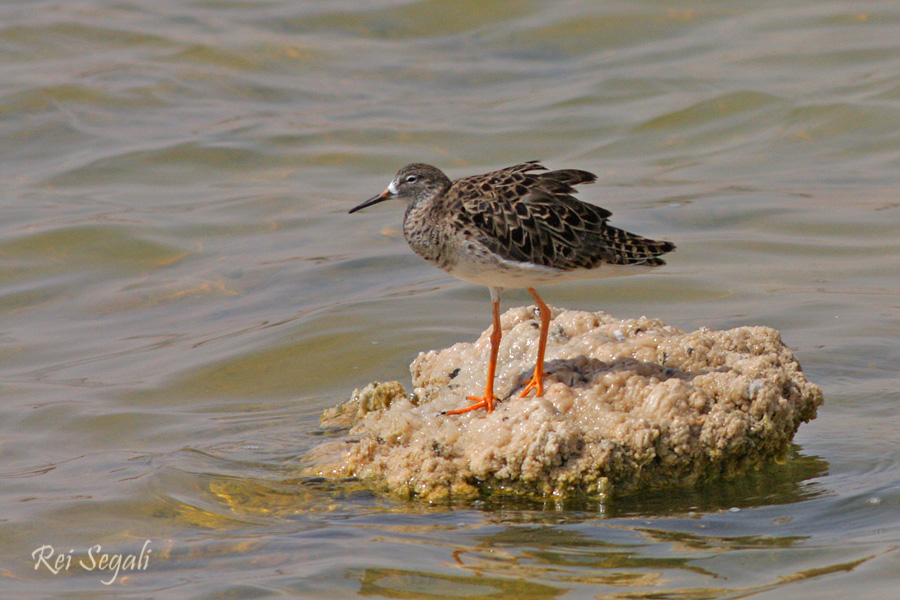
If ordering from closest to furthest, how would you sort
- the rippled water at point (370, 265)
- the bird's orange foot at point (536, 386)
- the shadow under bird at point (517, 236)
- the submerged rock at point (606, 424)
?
the rippled water at point (370, 265), the submerged rock at point (606, 424), the bird's orange foot at point (536, 386), the shadow under bird at point (517, 236)

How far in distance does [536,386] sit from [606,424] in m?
0.54

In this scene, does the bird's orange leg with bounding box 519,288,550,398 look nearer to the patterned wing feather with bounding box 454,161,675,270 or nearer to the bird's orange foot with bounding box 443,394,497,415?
the bird's orange foot with bounding box 443,394,497,415

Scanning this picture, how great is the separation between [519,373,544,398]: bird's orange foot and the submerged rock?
0.06 metres

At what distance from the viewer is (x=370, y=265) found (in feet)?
39.3

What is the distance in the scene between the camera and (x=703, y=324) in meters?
9.73

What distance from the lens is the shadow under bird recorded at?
678 cm

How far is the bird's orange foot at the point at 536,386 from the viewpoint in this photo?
6.68 metres

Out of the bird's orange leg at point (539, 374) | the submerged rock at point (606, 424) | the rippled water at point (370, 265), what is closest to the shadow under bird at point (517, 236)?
the bird's orange leg at point (539, 374)

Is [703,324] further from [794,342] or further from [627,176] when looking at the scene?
[627,176]

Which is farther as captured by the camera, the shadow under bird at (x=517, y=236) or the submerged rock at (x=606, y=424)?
the shadow under bird at (x=517, y=236)

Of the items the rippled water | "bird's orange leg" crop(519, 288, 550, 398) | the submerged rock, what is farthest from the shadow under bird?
the rippled water

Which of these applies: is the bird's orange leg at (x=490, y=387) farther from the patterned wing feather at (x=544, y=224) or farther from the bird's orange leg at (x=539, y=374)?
the patterned wing feather at (x=544, y=224)

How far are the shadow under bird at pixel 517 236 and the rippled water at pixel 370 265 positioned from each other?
1.44m

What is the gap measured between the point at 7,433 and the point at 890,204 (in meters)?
9.47
